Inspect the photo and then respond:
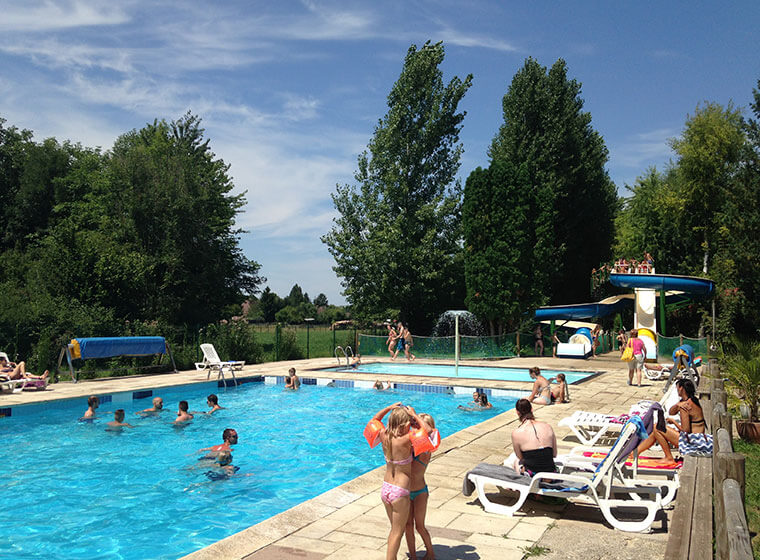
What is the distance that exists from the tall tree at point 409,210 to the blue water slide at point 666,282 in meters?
10.2

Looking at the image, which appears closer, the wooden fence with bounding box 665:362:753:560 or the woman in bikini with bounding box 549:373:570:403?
the wooden fence with bounding box 665:362:753:560

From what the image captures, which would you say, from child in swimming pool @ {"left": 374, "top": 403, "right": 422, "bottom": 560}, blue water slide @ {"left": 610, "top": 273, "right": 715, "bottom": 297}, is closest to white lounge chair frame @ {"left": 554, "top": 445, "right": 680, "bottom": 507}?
child in swimming pool @ {"left": 374, "top": 403, "right": 422, "bottom": 560}

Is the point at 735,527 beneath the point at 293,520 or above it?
above

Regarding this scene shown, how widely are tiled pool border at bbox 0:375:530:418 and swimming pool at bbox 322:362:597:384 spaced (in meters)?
2.49

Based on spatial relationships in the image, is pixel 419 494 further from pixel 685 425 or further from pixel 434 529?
pixel 685 425

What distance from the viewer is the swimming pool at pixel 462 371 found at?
21.1 meters

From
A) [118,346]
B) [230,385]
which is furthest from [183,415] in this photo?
[118,346]

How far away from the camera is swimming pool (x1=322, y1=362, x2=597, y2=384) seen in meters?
21.1

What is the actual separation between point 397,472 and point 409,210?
31.3 metres

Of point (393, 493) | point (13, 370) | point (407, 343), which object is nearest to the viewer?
point (393, 493)

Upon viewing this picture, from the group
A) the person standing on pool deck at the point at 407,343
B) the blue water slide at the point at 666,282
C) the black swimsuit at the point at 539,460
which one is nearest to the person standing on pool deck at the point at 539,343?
the blue water slide at the point at 666,282

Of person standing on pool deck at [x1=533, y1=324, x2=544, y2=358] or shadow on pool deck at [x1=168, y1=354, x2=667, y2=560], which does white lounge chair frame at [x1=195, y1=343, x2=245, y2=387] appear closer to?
shadow on pool deck at [x1=168, y1=354, x2=667, y2=560]

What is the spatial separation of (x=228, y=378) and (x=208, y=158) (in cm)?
2358

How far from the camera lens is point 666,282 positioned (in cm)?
2706
